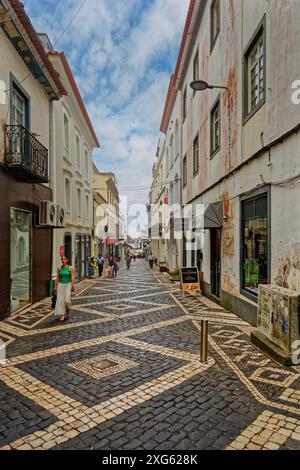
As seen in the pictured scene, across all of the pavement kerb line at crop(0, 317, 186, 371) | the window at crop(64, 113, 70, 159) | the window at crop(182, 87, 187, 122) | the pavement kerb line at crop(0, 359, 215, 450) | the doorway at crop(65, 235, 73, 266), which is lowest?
the pavement kerb line at crop(0, 317, 186, 371)

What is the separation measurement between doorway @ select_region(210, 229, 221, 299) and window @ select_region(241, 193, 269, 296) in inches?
93.1

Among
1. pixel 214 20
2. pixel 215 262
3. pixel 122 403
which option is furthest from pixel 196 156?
pixel 122 403

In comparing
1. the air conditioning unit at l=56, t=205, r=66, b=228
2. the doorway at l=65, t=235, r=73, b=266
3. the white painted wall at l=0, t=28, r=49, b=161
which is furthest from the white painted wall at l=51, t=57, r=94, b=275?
the white painted wall at l=0, t=28, r=49, b=161

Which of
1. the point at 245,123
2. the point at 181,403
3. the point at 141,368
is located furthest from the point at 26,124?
the point at 181,403

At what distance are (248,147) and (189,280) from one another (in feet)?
19.4

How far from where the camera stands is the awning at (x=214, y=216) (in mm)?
10165

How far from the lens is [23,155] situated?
8.92m

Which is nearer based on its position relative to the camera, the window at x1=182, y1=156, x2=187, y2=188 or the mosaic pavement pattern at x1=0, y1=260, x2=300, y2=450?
the mosaic pavement pattern at x1=0, y1=260, x2=300, y2=450

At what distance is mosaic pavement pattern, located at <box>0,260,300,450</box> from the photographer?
3.19 m

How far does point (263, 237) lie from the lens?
7.36 meters

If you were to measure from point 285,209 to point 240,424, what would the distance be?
13.4 ft

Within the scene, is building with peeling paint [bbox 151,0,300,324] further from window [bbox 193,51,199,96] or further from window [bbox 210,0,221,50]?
window [bbox 193,51,199,96]

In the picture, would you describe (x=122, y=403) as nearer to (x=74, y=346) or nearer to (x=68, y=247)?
(x=74, y=346)
